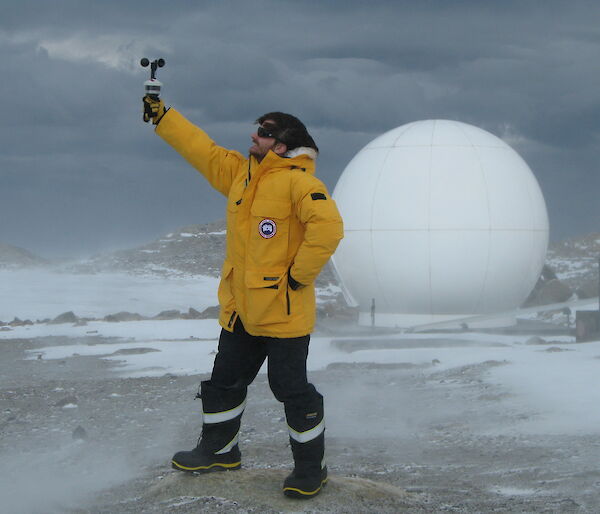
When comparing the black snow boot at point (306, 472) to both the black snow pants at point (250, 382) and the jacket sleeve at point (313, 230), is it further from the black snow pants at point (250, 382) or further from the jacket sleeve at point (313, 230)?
the jacket sleeve at point (313, 230)

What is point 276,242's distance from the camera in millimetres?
4176

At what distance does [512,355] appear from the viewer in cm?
1036

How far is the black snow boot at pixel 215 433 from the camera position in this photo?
4535mm

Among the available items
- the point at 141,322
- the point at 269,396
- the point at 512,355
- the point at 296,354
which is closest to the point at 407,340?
the point at 512,355

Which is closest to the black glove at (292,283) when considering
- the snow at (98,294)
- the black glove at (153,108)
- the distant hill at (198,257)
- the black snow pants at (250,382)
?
the black snow pants at (250,382)

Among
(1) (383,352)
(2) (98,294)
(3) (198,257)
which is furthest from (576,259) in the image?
(1) (383,352)

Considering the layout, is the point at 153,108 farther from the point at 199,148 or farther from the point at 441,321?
the point at 441,321

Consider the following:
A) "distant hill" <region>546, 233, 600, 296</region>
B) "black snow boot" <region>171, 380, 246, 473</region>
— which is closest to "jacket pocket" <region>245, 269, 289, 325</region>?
"black snow boot" <region>171, 380, 246, 473</region>

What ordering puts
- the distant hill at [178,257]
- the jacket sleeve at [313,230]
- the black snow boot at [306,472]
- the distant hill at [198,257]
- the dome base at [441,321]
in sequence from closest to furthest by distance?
the jacket sleeve at [313,230]
the black snow boot at [306,472]
the dome base at [441,321]
the distant hill at [198,257]
the distant hill at [178,257]

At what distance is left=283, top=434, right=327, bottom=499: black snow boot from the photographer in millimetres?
4219

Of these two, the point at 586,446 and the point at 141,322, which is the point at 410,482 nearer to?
the point at 586,446

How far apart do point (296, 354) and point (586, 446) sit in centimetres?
238

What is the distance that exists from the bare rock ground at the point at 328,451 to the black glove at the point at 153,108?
6.23ft

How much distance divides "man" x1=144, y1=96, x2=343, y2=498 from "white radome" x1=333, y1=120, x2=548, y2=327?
36.4ft
